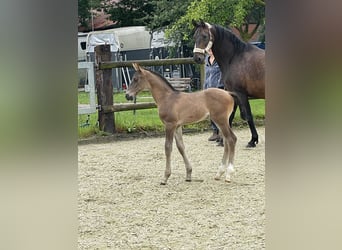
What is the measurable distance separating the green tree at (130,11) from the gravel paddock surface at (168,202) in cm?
866

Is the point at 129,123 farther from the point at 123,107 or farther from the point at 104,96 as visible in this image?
the point at 104,96

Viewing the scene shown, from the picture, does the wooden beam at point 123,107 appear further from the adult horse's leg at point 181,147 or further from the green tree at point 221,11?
the green tree at point 221,11

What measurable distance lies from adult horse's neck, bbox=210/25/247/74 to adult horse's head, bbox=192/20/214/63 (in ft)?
0.64

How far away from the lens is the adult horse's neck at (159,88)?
3.42 metres

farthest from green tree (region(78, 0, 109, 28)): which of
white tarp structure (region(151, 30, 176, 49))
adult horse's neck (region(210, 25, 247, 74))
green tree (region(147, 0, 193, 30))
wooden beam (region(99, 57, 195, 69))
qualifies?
adult horse's neck (region(210, 25, 247, 74))

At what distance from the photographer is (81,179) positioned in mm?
3688

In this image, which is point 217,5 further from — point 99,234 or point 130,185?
point 99,234

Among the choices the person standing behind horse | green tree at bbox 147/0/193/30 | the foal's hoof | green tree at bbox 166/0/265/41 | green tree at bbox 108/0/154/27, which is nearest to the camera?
the foal's hoof

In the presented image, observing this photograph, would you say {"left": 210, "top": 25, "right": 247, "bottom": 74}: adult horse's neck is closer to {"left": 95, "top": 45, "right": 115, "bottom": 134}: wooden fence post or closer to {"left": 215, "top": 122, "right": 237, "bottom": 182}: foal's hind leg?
{"left": 215, "top": 122, "right": 237, "bottom": 182}: foal's hind leg

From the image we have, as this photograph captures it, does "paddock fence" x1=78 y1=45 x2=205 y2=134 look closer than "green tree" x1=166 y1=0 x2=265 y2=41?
Yes

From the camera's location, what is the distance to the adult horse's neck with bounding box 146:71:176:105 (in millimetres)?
3416

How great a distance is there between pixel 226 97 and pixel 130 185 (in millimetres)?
835
